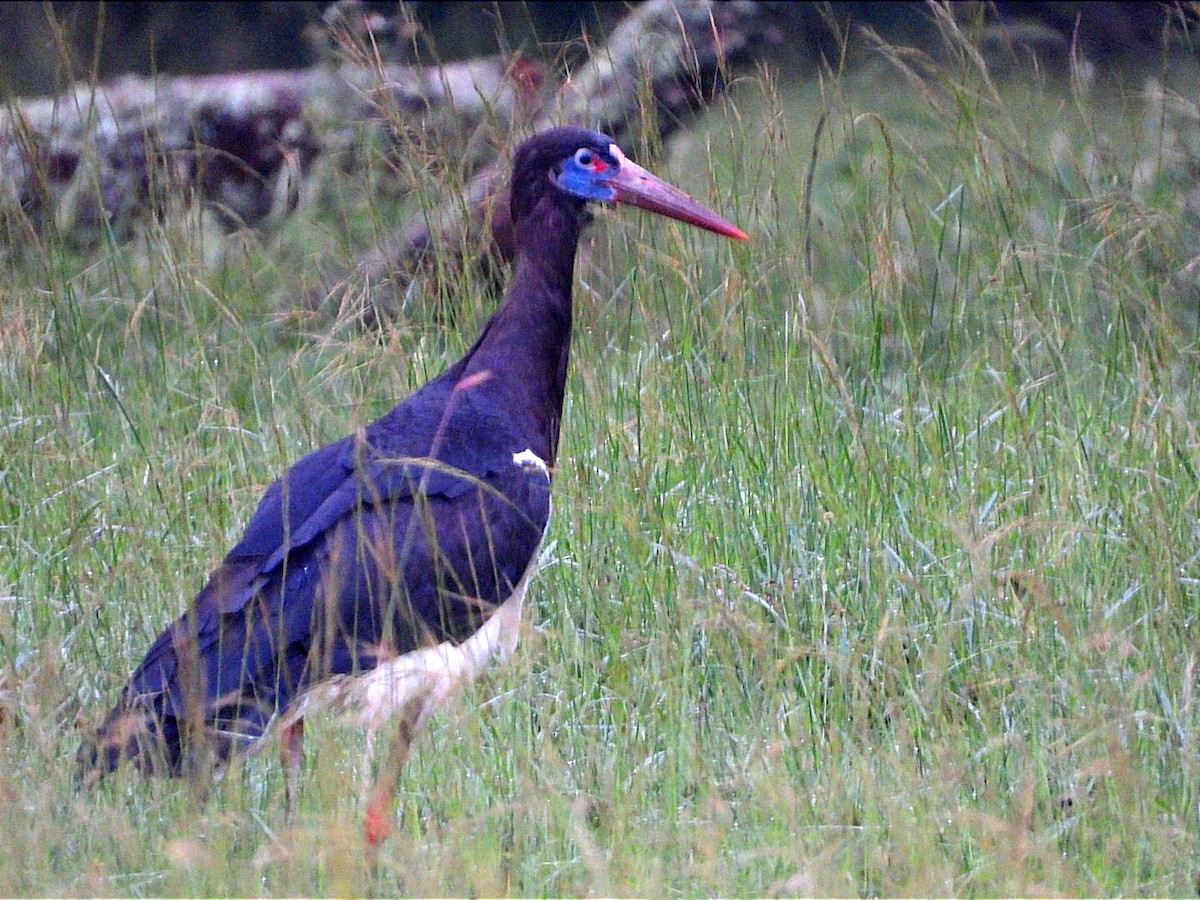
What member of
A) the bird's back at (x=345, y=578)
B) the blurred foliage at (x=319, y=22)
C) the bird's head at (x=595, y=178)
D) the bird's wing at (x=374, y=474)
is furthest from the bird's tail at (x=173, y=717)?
the blurred foliage at (x=319, y=22)

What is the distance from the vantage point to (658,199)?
3.46 meters

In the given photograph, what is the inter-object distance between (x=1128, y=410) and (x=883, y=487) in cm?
71

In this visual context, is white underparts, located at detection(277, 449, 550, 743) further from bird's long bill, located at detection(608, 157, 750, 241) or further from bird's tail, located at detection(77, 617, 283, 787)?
bird's long bill, located at detection(608, 157, 750, 241)

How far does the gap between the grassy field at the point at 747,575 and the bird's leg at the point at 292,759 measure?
0.11ft

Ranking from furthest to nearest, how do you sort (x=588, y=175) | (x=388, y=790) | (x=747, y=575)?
(x=588, y=175) < (x=747, y=575) < (x=388, y=790)

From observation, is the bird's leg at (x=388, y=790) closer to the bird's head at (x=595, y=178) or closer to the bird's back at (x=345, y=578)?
the bird's back at (x=345, y=578)

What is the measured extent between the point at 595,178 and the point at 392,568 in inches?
47.0

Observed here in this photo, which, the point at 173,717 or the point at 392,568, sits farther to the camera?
the point at 173,717

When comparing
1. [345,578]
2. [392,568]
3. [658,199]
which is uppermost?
[658,199]

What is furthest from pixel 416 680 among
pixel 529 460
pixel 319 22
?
pixel 319 22

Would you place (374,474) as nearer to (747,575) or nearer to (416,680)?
(416,680)

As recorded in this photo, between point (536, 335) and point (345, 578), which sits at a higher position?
point (536, 335)

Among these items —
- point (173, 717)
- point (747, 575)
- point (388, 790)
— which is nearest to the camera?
point (388, 790)

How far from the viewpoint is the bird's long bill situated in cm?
343
